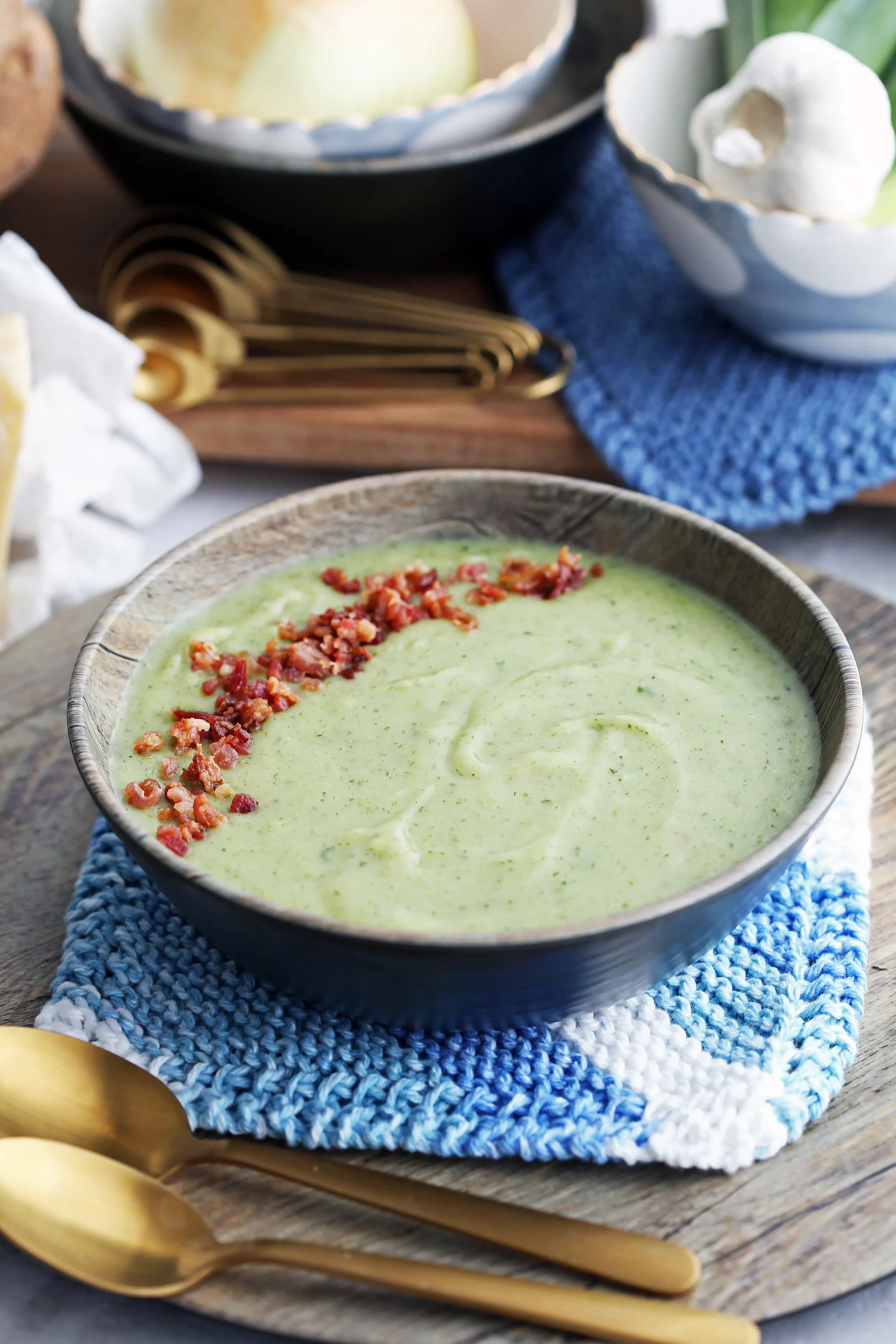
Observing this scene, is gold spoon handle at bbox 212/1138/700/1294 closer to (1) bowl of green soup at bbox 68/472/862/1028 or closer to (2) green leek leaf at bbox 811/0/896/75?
(1) bowl of green soup at bbox 68/472/862/1028

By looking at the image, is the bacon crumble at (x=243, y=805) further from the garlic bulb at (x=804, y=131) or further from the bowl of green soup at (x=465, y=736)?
the garlic bulb at (x=804, y=131)

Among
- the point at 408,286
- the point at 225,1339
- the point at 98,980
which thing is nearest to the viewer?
the point at 225,1339

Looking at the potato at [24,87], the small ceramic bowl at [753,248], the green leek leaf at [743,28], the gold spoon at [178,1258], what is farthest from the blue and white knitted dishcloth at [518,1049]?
the green leek leaf at [743,28]

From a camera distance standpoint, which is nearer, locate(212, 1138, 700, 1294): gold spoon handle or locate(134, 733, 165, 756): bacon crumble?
locate(212, 1138, 700, 1294): gold spoon handle

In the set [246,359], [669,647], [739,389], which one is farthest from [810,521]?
[246,359]

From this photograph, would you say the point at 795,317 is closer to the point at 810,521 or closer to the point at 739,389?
the point at 739,389

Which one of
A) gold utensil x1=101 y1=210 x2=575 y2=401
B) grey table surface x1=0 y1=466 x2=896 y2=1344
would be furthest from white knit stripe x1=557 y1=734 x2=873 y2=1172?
gold utensil x1=101 y1=210 x2=575 y2=401

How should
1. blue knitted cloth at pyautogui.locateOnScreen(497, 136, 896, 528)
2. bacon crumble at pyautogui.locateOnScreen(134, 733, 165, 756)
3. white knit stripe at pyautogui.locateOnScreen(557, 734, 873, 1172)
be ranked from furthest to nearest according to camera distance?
blue knitted cloth at pyautogui.locateOnScreen(497, 136, 896, 528)
bacon crumble at pyautogui.locateOnScreen(134, 733, 165, 756)
white knit stripe at pyautogui.locateOnScreen(557, 734, 873, 1172)
